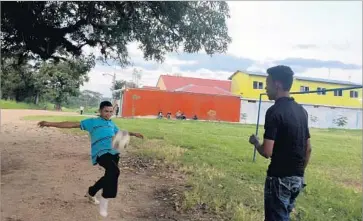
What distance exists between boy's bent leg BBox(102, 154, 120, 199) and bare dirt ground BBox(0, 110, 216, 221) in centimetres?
36

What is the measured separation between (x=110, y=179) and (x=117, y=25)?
4.39m

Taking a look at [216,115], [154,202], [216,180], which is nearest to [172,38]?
[216,180]

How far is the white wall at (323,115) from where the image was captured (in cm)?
2394

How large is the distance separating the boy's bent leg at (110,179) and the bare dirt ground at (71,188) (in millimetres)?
361

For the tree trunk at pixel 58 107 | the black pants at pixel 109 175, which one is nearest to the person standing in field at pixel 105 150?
the black pants at pixel 109 175

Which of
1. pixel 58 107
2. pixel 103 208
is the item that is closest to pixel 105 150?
pixel 103 208

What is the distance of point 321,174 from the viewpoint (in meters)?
8.97

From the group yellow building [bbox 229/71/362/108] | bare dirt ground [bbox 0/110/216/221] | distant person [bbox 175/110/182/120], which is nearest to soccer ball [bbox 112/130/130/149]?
bare dirt ground [bbox 0/110/216/221]

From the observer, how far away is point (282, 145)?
9.80ft

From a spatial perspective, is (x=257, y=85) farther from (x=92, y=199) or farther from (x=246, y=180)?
(x=92, y=199)

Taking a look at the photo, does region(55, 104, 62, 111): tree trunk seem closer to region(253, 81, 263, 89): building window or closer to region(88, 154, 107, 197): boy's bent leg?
region(253, 81, 263, 89): building window

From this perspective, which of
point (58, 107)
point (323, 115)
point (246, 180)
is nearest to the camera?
point (246, 180)

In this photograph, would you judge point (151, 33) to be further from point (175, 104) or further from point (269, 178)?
point (175, 104)

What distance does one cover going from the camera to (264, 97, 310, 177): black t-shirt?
2.96 meters
